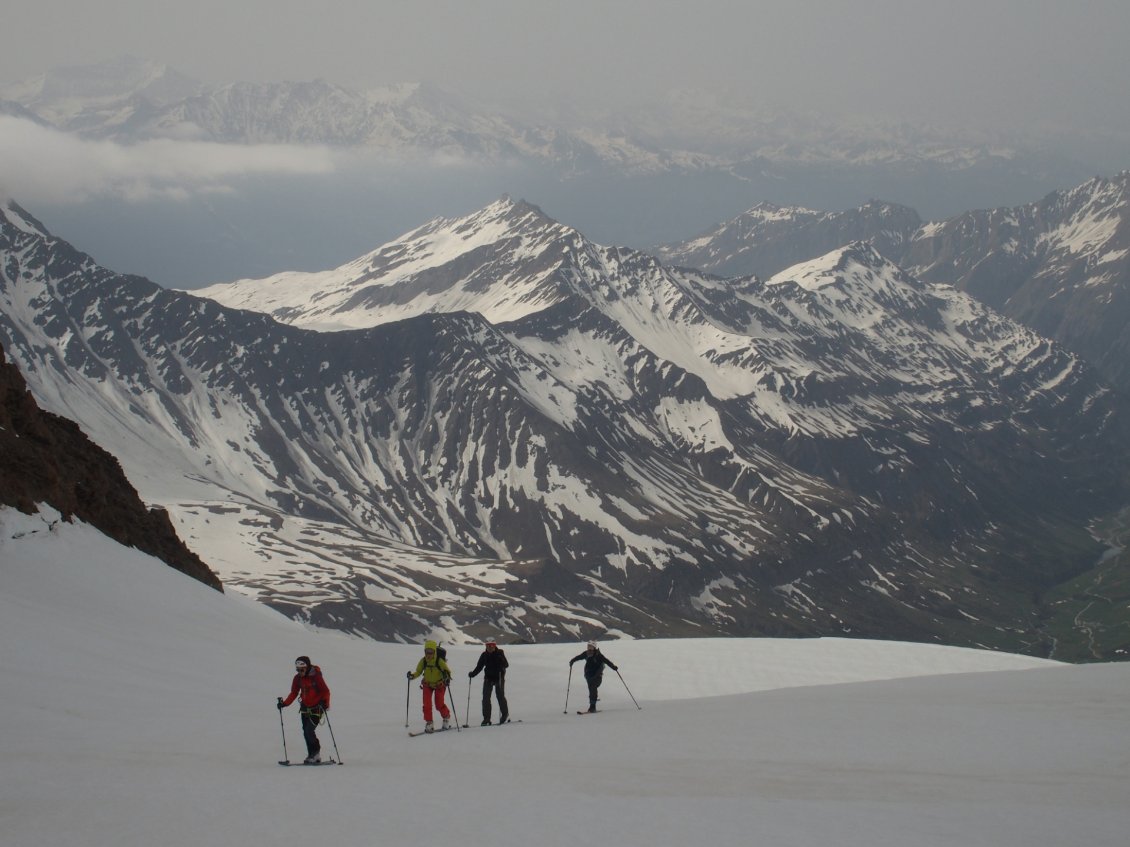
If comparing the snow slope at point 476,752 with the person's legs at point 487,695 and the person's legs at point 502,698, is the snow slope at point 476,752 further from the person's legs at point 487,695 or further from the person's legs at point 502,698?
the person's legs at point 487,695

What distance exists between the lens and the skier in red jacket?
26641 mm

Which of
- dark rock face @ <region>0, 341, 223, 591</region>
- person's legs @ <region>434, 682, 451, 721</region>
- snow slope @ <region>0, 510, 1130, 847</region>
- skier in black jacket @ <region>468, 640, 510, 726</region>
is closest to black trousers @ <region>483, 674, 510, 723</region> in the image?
skier in black jacket @ <region>468, 640, 510, 726</region>

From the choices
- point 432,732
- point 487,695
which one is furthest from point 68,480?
point 432,732

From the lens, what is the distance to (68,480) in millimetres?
62688

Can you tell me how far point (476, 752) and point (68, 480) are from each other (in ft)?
146

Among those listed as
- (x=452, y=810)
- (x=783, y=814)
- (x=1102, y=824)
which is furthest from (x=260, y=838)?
(x=1102, y=824)

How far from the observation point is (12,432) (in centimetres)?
5997

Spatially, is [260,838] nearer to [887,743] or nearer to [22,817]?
[22,817]

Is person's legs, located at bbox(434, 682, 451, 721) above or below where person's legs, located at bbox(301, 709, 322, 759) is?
above

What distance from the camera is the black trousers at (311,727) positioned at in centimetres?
2658

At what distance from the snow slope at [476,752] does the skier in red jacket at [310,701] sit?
3.81 ft

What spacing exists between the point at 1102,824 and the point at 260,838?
15.0 meters

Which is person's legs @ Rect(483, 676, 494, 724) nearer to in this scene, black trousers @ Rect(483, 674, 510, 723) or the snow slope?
black trousers @ Rect(483, 674, 510, 723)

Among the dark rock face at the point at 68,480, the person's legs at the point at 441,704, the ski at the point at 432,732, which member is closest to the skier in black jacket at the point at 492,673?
the ski at the point at 432,732
